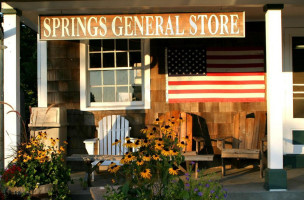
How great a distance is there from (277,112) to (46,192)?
3.21 meters

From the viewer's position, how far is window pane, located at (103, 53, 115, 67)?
7297 mm

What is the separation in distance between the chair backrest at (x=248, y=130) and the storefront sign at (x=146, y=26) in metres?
2.04

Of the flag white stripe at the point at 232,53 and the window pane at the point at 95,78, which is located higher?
the flag white stripe at the point at 232,53

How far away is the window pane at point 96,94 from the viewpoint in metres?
7.30

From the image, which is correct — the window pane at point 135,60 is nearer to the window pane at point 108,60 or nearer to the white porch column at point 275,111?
the window pane at point 108,60

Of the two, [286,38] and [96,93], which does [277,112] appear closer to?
[286,38]

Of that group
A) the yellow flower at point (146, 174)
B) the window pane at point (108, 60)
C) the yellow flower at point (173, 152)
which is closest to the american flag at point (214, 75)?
the window pane at point (108, 60)

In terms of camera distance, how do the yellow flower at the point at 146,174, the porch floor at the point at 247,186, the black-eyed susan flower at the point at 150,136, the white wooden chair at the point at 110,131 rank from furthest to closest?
the white wooden chair at the point at 110,131 < the porch floor at the point at 247,186 < the black-eyed susan flower at the point at 150,136 < the yellow flower at the point at 146,174

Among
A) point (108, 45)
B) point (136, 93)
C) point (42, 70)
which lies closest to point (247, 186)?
point (136, 93)

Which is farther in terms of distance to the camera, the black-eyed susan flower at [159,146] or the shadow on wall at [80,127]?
the shadow on wall at [80,127]

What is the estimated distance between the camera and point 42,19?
543cm

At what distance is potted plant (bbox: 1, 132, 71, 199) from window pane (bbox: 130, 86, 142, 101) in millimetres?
2582

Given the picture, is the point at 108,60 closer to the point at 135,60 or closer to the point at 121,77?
the point at 121,77

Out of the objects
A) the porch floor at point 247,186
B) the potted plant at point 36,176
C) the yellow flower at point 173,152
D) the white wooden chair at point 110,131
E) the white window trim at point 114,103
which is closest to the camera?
the yellow flower at point 173,152
